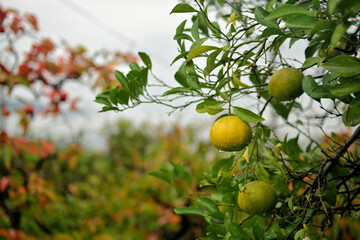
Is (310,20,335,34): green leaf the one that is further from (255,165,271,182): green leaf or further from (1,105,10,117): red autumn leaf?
(1,105,10,117): red autumn leaf

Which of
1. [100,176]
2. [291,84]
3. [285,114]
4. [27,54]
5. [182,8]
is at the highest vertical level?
[27,54]

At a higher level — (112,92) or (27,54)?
(27,54)

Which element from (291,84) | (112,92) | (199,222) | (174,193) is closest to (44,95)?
(174,193)

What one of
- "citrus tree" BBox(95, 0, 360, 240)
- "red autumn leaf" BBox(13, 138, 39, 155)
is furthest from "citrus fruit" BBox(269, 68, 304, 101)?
"red autumn leaf" BBox(13, 138, 39, 155)

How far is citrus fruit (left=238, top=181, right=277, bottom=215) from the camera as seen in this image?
54cm

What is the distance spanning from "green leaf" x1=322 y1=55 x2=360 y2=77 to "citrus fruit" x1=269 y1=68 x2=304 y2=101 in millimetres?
107

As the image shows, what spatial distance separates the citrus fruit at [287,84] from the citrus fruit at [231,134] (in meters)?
0.10

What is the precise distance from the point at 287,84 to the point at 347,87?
0.11 meters

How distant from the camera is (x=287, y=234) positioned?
532 millimetres

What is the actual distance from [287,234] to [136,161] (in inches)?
112

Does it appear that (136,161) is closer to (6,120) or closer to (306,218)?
(6,120)

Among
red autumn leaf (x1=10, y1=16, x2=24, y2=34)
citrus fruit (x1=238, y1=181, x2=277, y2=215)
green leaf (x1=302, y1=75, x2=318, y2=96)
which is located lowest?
citrus fruit (x1=238, y1=181, x2=277, y2=215)

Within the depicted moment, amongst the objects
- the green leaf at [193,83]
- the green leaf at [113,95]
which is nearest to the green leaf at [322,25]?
the green leaf at [193,83]

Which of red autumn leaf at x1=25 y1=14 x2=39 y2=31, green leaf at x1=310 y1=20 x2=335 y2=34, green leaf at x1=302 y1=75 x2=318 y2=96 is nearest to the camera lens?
green leaf at x1=310 y1=20 x2=335 y2=34
